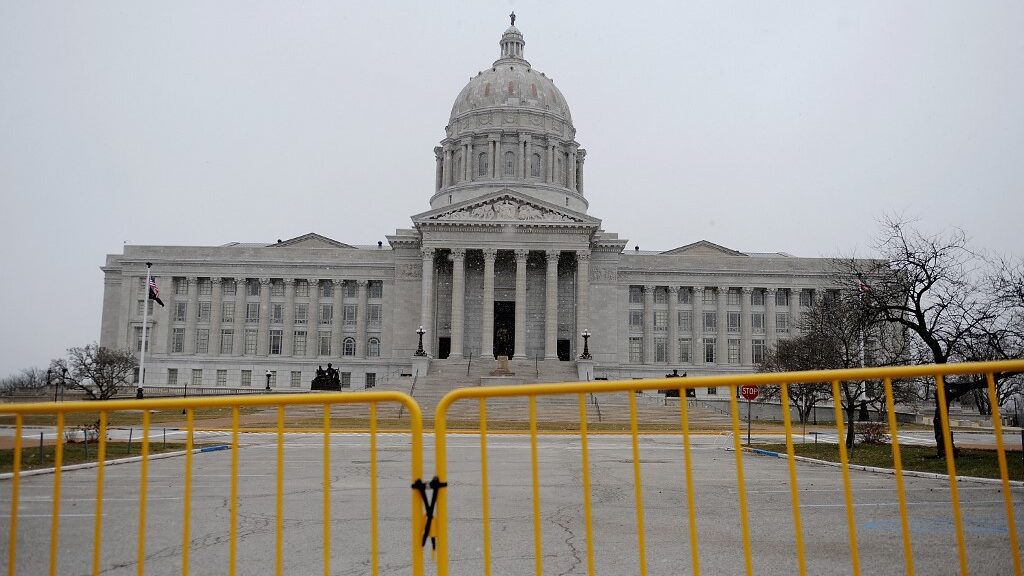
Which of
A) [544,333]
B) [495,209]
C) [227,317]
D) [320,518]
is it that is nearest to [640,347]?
[544,333]

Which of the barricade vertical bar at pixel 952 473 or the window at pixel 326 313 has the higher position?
the window at pixel 326 313

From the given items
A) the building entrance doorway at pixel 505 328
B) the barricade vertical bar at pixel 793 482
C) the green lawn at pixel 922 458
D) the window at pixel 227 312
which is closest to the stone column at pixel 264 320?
the window at pixel 227 312

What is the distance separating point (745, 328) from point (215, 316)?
46.6 meters

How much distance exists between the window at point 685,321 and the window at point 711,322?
4.11 feet

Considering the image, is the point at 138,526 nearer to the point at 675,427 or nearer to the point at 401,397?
the point at 401,397

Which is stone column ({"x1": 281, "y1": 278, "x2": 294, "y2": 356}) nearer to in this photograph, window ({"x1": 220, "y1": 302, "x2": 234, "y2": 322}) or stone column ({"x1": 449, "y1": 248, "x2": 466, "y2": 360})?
window ({"x1": 220, "y1": 302, "x2": 234, "y2": 322})

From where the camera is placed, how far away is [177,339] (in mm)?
70562

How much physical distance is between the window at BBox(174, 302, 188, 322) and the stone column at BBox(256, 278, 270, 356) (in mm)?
6779

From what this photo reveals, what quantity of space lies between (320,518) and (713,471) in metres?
7.95

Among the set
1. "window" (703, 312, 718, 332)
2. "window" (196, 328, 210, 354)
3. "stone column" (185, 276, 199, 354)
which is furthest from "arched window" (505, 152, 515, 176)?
"window" (196, 328, 210, 354)

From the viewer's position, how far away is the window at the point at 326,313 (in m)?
70.5

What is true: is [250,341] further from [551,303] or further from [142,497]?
[142,497]

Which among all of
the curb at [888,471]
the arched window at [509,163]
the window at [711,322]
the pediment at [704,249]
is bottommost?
the curb at [888,471]

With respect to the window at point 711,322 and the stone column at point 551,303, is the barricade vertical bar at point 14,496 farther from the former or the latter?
the window at point 711,322
